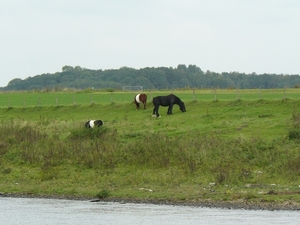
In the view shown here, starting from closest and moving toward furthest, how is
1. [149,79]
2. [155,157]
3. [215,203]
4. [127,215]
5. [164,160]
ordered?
[127,215]
[215,203]
[164,160]
[155,157]
[149,79]

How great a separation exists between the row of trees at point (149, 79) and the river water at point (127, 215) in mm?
102920

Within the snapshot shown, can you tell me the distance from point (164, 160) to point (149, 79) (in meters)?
113

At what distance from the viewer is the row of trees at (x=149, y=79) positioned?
441ft

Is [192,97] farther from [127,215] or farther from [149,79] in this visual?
[149,79]

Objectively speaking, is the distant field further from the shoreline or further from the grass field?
the shoreline

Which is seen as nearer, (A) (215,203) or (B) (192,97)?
(A) (215,203)

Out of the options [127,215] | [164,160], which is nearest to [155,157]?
[164,160]

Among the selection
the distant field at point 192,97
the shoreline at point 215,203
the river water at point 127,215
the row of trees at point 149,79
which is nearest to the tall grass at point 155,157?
the shoreline at point 215,203

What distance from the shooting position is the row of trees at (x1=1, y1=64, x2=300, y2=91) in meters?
134

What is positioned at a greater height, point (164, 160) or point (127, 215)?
point (164, 160)

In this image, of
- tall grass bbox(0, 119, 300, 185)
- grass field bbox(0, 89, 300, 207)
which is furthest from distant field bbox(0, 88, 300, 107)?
tall grass bbox(0, 119, 300, 185)

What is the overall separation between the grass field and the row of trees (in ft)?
292

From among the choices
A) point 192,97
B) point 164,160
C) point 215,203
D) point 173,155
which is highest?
point 192,97

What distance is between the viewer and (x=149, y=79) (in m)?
143
